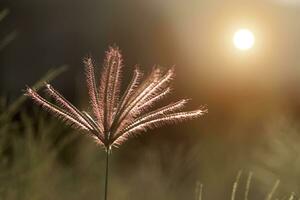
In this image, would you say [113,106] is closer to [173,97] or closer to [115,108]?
[115,108]

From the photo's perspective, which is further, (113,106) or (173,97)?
(173,97)

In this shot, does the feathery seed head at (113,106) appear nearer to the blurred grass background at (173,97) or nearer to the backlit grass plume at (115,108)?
the backlit grass plume at (115,108)

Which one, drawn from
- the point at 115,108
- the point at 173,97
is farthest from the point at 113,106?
the point at 173,97

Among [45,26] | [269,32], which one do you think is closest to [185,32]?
[269,32]

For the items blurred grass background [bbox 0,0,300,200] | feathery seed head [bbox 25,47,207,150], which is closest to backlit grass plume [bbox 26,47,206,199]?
feathery seed head [bbox 25,47,207,150]

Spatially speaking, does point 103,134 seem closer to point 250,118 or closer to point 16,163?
point 16,163

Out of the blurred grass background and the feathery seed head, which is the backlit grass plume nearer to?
the feathery seed head
